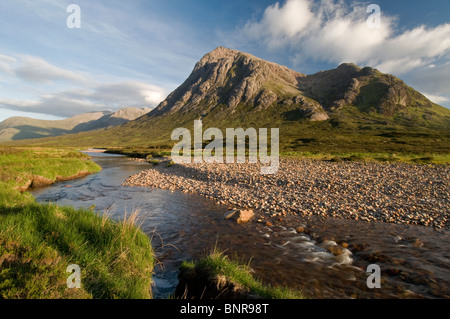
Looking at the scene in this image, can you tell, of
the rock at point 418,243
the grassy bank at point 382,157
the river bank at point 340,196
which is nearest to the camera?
the rock at point 418,243

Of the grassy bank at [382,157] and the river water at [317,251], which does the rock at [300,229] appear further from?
the grassy bank at [382,157]

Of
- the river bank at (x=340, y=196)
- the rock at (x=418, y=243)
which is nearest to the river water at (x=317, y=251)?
the rock at (x=418, y=243)

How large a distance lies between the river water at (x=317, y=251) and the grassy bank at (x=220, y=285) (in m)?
0.76

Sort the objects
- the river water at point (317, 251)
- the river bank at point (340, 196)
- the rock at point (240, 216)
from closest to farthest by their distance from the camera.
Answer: the river water at point (317, 251) → the rock at point (240, 216) → the river bank at point (340, 196)

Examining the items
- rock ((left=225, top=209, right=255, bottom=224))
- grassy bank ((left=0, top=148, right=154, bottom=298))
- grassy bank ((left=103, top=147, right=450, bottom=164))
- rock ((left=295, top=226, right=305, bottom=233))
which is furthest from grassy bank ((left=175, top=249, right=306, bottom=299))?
grassy bank ((left=103, top=147, right=450, bottom=164))

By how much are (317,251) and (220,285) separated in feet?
19.7

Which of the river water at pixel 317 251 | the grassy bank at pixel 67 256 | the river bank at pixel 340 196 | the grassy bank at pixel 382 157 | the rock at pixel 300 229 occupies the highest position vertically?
the grassy bank at pixel 382 157

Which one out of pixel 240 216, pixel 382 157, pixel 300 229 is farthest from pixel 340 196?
pixel 382 157

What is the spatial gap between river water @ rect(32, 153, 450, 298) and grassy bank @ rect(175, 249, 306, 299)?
76cm

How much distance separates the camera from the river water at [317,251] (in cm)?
738

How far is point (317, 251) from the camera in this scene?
9.90 meters
